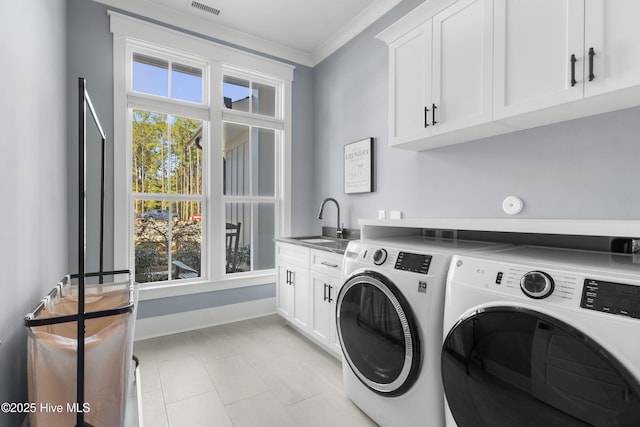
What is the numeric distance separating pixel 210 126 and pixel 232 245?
1.26 m

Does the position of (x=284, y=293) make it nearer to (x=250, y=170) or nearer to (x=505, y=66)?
(x=250, y=170)

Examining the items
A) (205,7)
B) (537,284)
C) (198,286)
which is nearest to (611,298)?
(537,284)

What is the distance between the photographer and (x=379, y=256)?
1.60m

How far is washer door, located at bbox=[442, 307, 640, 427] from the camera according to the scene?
2.66ft

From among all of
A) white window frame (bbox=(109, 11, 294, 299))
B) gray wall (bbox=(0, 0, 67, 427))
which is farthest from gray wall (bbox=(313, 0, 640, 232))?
gray wall (bbox=(0, 0, 67, 427))

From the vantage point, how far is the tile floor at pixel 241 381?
5.68 feet

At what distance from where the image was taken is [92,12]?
256cm

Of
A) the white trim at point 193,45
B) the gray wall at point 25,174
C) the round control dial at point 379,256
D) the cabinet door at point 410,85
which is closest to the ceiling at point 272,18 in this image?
the white trim at point 193,45

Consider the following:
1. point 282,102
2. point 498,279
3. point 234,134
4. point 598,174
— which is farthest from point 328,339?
point 282,102

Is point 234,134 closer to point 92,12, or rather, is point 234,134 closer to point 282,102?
point 282,102

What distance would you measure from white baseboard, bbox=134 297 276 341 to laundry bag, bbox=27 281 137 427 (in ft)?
4.54

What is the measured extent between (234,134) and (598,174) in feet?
9.82

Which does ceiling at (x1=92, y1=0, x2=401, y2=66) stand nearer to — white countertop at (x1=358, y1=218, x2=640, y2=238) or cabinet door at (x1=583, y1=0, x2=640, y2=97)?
cabinet door at (x1=583, y1=0, x2=640, y2=97)

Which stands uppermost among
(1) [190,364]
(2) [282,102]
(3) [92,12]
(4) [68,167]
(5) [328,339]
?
(3) [92,12]
